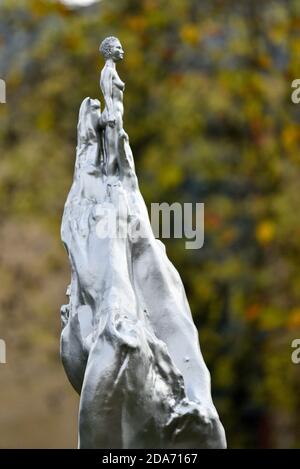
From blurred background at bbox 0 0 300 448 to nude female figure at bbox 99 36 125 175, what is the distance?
8.17 meters

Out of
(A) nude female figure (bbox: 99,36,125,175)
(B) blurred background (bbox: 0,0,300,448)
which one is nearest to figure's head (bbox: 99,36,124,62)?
(A) nude female figure (bbox: 99,36,125,175)

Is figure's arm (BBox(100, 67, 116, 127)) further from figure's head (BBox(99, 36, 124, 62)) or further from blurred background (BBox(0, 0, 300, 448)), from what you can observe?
blurred background (BBox(0, 0, 300, 448))

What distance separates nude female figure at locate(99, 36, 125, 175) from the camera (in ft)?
26.0

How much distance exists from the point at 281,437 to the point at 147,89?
5.18 metres

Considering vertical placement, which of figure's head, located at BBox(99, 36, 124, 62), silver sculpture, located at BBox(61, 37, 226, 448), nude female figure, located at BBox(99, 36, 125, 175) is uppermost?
figure's head, located at BBox(99, 36, 124, 62)

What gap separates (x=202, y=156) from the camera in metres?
16.7

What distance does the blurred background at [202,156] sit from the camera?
16.6m

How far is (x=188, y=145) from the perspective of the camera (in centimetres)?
1702

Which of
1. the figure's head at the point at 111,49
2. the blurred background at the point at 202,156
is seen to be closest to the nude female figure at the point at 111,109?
the figure's head at the point at 111,49

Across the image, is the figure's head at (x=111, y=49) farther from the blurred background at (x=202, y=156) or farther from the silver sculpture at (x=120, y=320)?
the blurred background at (x=202, y=156)

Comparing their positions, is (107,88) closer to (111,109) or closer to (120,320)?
(111,109)

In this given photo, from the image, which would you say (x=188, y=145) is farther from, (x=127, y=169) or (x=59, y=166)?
(x=127, y=169)

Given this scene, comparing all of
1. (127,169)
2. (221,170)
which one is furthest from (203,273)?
(127,169)

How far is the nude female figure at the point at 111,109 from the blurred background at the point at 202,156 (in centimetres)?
817
